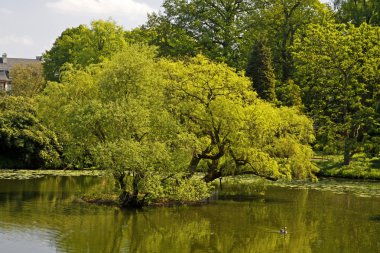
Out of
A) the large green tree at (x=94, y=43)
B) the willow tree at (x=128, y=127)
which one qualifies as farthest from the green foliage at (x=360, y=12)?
the willow tree at (x=128, y=127)

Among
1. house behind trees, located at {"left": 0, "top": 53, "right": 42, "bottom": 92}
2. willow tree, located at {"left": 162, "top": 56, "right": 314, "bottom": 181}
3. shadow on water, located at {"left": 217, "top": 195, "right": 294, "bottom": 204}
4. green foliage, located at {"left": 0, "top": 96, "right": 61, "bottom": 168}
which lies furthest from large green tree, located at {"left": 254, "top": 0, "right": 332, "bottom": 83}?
house behind trees, located at {"left": 0, "top": 53, "right": 42, "bottom": 92}

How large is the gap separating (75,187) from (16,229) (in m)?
13.6

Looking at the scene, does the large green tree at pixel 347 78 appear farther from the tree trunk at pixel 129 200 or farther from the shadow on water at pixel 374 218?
the tree trunk at pixel 129 200

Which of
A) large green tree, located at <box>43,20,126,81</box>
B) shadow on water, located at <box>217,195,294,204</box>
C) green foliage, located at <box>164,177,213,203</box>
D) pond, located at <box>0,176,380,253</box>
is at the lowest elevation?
pond, located at <box>0,176,380,253</box>

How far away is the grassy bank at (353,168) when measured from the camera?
41.9 metres

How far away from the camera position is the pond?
18.6 meters

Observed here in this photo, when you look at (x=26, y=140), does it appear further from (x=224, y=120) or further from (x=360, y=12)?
(x=360, y=12)

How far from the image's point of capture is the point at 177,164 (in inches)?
1008

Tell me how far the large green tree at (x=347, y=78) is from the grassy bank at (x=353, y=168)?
91cm

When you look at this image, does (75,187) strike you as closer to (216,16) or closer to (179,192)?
(179,192)

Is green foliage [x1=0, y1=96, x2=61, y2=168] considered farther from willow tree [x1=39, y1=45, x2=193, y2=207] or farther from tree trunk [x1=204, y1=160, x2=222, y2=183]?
tree trunk [x1=204, y1=160, x2=222, y2=183]

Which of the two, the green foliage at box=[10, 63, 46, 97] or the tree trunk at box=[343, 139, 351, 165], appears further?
the green foliage at box=[10, 63, 46, 97]

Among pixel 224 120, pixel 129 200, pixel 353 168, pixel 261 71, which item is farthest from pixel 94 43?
pixel 129 200

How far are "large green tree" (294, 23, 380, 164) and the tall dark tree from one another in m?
3.78
